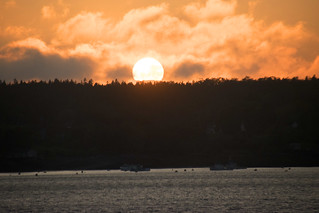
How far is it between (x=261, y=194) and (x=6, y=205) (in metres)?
63.1

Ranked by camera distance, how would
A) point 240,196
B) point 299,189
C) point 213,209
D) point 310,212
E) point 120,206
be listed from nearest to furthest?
point 310,212, point 213,209, point 120,206, point 240,196, point 299,189

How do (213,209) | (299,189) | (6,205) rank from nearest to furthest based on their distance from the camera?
(213,209) < (6,205) < (299,189)

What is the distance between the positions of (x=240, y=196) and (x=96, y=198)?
35.6 metres

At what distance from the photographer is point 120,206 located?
147750mm

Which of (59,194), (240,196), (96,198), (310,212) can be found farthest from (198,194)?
(310,212)

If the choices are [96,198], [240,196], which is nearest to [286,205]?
[240,196]

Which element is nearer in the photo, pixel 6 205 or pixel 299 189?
pixel 6 205

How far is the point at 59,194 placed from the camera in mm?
192250

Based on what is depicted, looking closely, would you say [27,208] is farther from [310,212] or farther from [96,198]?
[310,212]

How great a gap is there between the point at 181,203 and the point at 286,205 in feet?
76.1

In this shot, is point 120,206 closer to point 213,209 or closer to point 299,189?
point 213,209

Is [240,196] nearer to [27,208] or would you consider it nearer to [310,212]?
[310,212]

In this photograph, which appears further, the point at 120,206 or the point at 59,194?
the point at 59,194

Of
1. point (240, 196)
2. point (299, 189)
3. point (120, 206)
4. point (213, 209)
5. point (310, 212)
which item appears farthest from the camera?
point (299, 189)
